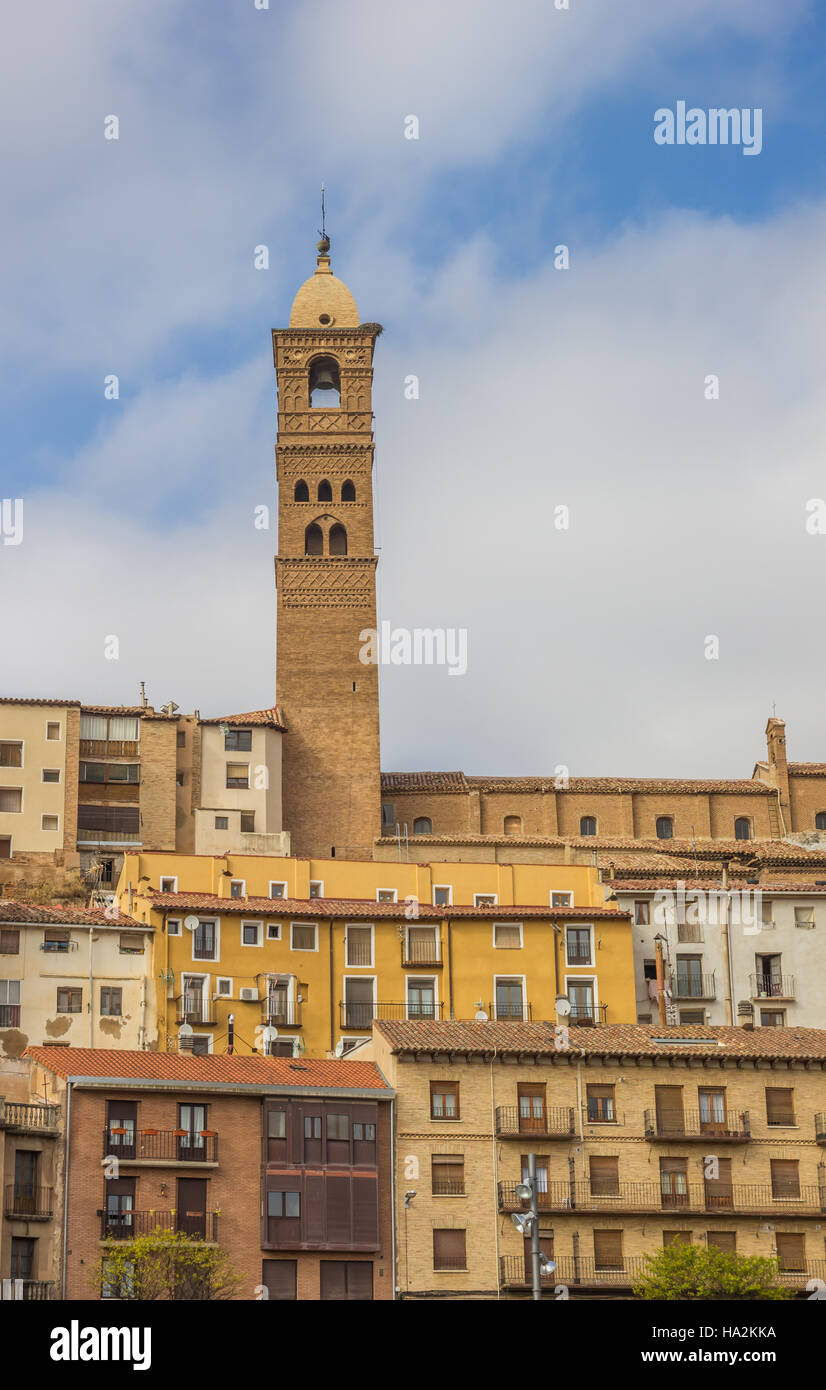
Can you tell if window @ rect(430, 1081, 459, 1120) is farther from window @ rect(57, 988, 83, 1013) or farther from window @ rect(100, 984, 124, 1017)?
window @ rect(57, 988, 83, 1013)

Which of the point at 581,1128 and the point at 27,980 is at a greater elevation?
the point at 27,980

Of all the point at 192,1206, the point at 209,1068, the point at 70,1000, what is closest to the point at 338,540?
the point at 70,1000

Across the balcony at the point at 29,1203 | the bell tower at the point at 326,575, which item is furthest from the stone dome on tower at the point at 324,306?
the balcony at the point at 29,1203

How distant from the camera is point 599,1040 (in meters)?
59.8

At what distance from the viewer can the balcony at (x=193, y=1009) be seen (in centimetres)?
6656

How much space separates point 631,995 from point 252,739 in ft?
84.2

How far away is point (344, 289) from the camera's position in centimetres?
10656

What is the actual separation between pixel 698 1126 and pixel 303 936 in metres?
16.1

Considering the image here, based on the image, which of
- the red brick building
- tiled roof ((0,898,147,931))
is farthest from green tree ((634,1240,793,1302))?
tiled roof ((0,898,147,931))

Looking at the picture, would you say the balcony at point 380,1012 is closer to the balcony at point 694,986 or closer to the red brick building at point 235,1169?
the balcony at point 694,986
